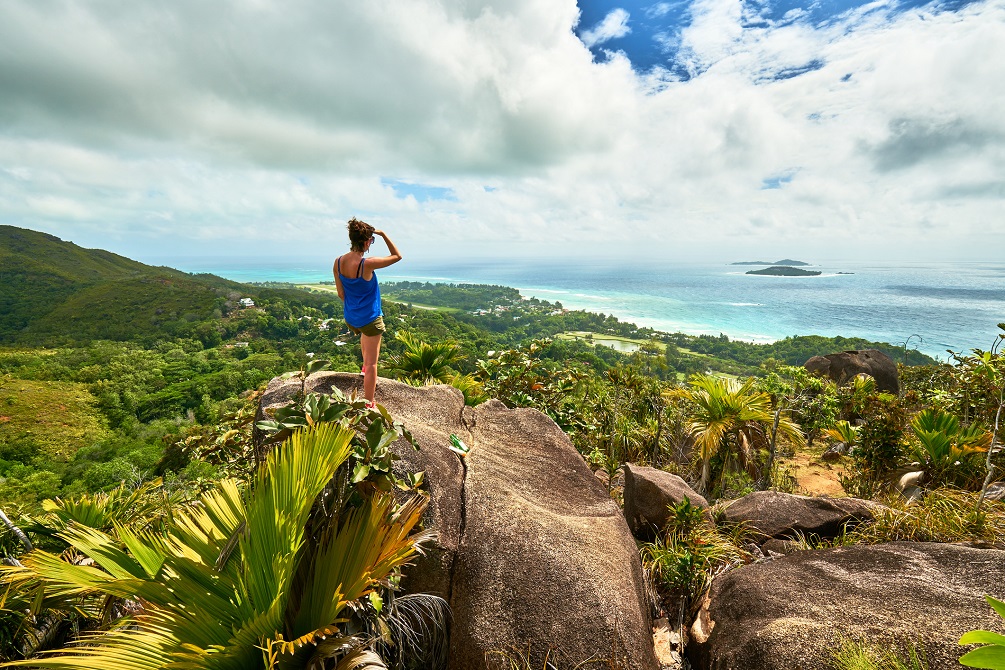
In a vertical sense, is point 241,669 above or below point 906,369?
above

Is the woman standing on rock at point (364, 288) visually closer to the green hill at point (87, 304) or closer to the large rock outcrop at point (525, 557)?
the large rock outcrop at point (525, 557)

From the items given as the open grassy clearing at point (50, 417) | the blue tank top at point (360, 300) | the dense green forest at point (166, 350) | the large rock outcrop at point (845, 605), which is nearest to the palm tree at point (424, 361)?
the dense green forest at point (166, 350)

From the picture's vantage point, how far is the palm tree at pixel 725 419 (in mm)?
6426

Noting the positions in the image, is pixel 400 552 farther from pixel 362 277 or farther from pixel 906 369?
pixel 906 369

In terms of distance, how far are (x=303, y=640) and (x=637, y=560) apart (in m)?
2.86

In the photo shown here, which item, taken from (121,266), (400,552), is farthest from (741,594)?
(121,266)

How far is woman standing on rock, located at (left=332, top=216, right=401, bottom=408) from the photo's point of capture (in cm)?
409

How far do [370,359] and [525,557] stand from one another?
2.55 meters

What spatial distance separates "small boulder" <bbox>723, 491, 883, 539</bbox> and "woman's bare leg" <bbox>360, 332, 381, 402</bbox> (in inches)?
180

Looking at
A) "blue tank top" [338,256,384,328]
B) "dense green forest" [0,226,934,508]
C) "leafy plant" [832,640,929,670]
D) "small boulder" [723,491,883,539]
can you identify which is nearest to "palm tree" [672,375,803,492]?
"small boulder" [723,491,883,539]

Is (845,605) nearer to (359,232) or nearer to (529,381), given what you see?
(359,232)

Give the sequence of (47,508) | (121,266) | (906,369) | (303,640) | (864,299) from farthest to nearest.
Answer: (121,266) → (864,299) → (906,369) → (47,508) → (303,640)

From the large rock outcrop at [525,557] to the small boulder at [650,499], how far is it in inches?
50.4

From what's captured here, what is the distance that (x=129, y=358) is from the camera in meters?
56.8
